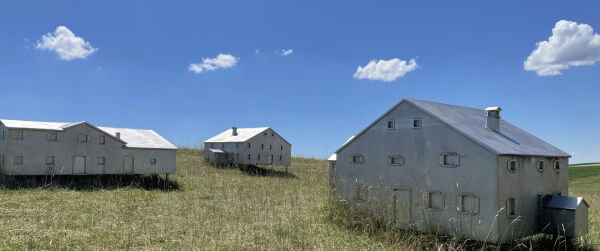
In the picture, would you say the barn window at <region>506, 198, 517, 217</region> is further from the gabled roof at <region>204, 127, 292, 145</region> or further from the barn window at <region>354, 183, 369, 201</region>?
the gabled roof at <region>204, 127, 292, 145</region>

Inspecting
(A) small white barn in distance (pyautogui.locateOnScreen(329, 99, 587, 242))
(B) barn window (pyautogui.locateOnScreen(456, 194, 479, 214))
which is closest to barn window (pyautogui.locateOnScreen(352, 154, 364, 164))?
(A) small white barn in distance (pyautogui.locateOnScreen(329, 99, 587, 242))

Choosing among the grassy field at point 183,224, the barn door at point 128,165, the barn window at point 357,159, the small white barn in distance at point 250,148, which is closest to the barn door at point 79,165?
the grassy field at point 183,224

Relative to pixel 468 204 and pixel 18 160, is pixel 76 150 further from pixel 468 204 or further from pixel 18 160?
pixel 468 204

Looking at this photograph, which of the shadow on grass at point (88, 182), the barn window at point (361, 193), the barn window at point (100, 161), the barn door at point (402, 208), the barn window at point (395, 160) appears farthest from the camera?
the barn window at point (100, 161)

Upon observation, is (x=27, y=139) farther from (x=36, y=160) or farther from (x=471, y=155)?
(x=471, y=155)

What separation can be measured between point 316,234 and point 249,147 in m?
40.9

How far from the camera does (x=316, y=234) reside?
19531 mm

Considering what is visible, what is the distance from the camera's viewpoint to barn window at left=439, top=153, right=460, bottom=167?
20.4m

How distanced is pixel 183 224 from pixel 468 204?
42.3 ft

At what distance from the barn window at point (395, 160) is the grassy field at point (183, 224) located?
10.6 feet

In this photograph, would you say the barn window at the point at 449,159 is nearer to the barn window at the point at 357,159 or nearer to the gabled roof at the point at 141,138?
the barn window at the point at 357,159

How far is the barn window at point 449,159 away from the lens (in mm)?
20406

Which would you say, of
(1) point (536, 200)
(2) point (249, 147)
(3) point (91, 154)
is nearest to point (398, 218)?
(1) point (536, 200)

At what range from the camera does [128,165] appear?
4153 centimetres
